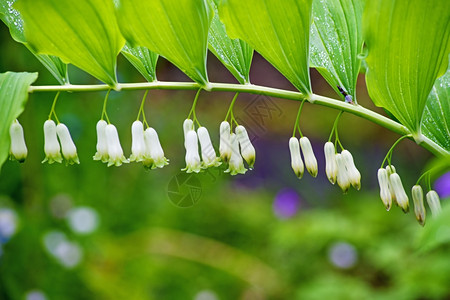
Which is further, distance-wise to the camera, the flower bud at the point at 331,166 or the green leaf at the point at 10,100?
the flower bud at the point at 331,166

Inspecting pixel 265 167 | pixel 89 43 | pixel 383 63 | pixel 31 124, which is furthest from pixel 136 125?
pixel 265 167

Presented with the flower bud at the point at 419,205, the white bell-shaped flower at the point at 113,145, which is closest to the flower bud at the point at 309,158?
the flower bud at the point at 419,205

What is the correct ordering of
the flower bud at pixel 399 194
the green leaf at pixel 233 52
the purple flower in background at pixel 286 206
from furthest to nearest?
1. the purple flower in background at pixel 286 206
2. the green leaf at pixel 233 52
3. the flower bud at pixel 399 194

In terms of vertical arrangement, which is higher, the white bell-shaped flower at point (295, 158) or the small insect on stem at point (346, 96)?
the small insect on stem at point (346, 96)

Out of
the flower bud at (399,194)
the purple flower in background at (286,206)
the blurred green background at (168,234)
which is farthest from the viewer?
the purple flower in background at (286,206)

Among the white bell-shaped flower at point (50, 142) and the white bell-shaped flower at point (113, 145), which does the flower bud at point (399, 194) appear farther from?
the white bell-shaped flower at point (50, 142)

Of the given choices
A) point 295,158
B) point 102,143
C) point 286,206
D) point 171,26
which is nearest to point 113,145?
point 102,143

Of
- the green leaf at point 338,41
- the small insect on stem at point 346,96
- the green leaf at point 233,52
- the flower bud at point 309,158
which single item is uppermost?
the green leaf at point 338,41
